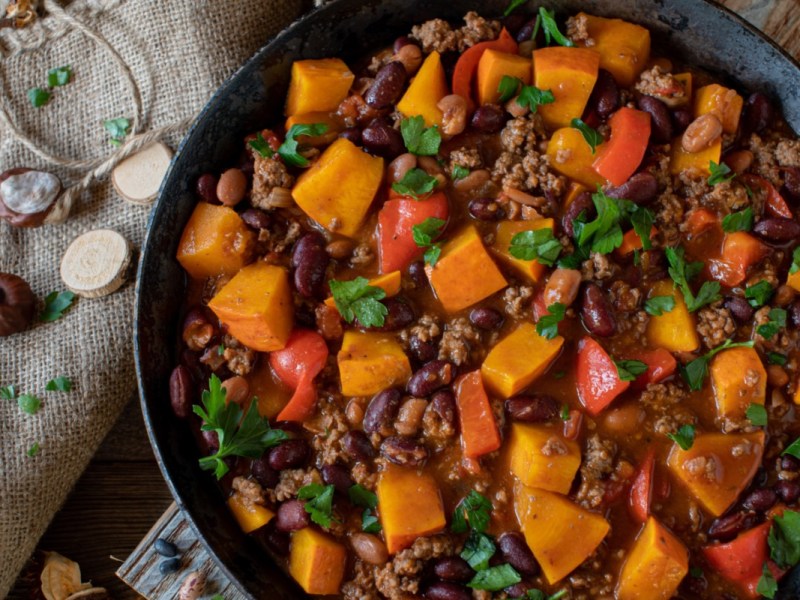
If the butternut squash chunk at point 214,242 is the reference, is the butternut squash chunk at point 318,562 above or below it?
below

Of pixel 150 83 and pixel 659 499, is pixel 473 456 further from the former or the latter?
pixel 150 83

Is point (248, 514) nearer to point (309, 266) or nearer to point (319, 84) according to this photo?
point (309, 266)

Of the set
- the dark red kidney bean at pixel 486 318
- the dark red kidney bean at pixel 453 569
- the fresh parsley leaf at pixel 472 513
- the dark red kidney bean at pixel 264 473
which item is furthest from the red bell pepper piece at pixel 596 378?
the dark red kidney bean at pixel 264 473

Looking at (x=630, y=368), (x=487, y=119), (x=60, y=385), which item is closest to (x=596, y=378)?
(x=630, y=368)

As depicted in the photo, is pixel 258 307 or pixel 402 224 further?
pixel 402 224

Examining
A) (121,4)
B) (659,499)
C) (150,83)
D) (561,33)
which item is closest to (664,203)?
(561,33)

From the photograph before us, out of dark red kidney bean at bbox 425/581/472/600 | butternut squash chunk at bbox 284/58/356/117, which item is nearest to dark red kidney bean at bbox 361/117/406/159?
butternut squash chunk at bbox 284/58/356/117

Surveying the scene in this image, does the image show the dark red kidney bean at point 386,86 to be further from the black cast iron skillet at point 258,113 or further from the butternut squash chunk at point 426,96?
the black cast iron skillet at point 258,113
